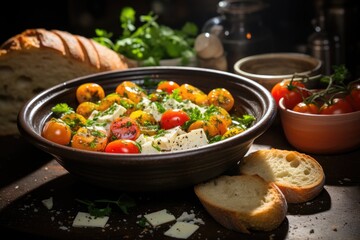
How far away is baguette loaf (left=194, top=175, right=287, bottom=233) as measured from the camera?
2.14 meters

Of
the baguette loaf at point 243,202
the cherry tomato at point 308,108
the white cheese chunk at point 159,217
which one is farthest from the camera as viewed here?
the cherry tomato at point 308,108

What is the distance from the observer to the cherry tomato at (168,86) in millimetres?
3082

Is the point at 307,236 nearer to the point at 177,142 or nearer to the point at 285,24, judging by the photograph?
the point at 177,142

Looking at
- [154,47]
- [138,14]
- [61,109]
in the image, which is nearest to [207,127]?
[61,109]

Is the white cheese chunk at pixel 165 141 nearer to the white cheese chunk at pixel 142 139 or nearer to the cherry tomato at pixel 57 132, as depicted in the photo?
the white cheese chunk at pixel 142 139

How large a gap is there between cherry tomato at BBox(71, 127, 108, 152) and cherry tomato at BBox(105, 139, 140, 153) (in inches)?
2.5

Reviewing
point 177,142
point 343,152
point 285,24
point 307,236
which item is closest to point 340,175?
point 343,152

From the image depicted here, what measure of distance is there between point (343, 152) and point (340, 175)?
0.75 feet

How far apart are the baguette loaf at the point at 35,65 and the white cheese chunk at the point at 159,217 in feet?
4.35

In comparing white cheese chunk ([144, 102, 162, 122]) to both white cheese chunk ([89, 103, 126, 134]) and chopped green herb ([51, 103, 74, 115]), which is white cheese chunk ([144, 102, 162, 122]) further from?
chopped green herb ([51, 103, 74, 115])

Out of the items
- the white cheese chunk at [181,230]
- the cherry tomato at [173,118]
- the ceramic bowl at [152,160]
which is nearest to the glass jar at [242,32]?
the ceramic bowl at [152,160]

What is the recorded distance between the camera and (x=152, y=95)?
2959 mm

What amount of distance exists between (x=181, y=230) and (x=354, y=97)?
117 centimetres

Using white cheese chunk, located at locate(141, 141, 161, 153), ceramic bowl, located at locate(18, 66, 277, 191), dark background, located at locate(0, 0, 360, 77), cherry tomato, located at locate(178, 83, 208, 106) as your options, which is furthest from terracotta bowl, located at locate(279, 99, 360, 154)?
dark background, located at locate(0, 0, 360, 77)
